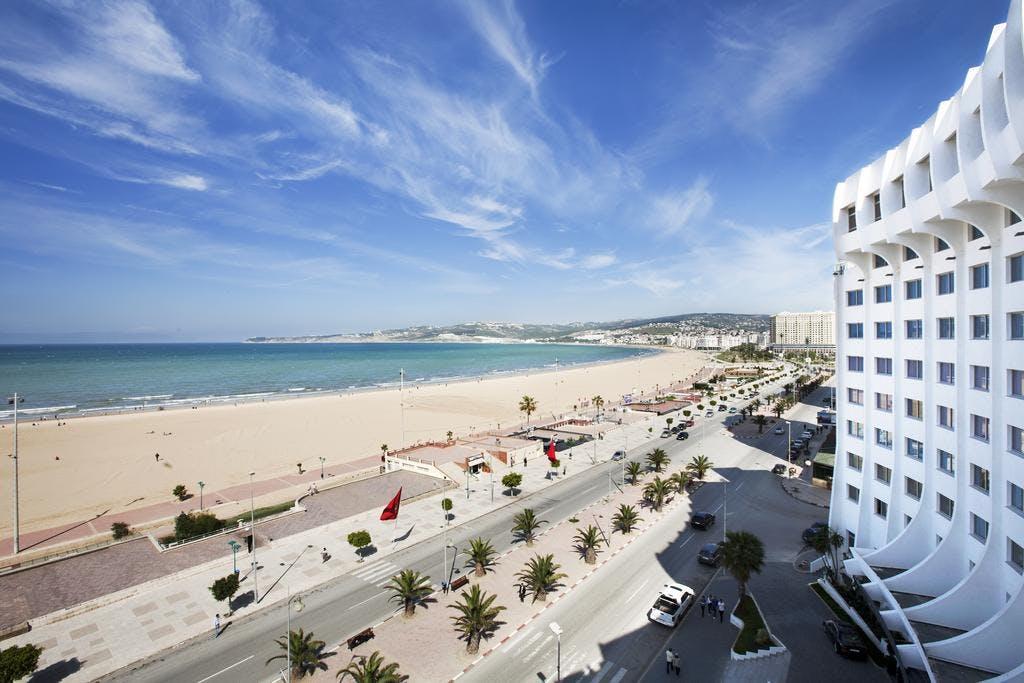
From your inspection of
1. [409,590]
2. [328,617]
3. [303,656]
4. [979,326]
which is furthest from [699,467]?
[303,656]

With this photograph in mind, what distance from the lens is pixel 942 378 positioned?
22.6m

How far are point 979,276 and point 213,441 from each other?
76510mm

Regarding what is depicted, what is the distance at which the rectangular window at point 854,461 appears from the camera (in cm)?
2848

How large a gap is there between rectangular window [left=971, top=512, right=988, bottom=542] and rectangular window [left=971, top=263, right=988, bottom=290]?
30.6 ft

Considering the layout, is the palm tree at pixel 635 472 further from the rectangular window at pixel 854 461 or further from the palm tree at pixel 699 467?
Result: the rectangular window at pixel 854 461

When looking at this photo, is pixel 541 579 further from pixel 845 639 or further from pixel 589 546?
pixel 845 639

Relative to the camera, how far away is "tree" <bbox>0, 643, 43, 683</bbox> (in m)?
17.9

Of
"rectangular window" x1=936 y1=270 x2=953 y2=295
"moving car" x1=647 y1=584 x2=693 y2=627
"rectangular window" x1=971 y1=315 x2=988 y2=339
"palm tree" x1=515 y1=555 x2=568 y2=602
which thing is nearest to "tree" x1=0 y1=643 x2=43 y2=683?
"palm tree" x1=515 y1=555 x2=568 y2=602

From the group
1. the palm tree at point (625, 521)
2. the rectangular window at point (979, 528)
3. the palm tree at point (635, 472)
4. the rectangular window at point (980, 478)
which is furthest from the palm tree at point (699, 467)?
the rectangular window at point (980, 478)

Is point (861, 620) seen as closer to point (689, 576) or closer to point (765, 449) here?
point (689, 576)

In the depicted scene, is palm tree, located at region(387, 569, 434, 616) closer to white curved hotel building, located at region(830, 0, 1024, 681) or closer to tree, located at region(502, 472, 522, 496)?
tree, located at region(502, 472, 522, 496)

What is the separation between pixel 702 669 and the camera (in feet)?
64.8

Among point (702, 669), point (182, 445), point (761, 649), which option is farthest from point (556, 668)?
point (182, 445)

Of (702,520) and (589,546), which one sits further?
(702,520)
